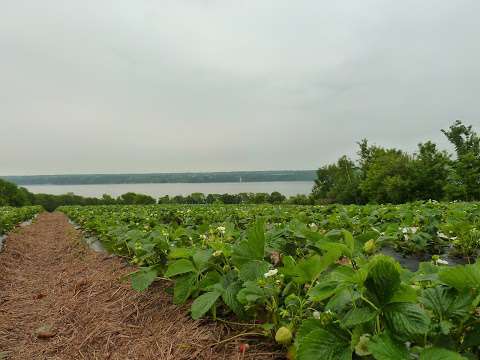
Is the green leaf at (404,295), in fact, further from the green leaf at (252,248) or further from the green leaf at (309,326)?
the green leaf at (252,248)

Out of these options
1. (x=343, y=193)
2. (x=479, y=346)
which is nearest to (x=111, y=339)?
(x=479, y=346)

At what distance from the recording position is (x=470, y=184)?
30188 mm

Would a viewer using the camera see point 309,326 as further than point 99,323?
No

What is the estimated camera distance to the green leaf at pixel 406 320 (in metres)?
1.13

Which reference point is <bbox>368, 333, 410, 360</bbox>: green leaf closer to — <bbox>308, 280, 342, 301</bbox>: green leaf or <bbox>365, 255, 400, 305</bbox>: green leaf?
<bbox>365, 255, 400, 305</bbox>: green leaf

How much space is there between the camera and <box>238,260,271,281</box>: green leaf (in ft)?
6.38

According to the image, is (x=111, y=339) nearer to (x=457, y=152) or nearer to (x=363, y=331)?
(x=363, y=331)

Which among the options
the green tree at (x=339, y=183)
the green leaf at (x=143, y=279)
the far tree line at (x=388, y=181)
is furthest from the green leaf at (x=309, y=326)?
the green tree at (x=339, y=183)

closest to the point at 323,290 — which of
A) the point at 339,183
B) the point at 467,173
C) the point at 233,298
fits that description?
the point at 233,298

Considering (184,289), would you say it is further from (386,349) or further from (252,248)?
(386,349)

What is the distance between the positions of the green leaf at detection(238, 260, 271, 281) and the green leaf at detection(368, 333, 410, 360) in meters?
0.84

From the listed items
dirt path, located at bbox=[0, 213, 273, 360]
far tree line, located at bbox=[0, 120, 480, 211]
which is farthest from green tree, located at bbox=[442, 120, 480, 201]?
dirt path, located at bbox=[0, 213, 273, 360]

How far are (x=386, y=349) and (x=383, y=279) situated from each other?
21 centimetres

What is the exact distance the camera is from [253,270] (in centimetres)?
196
